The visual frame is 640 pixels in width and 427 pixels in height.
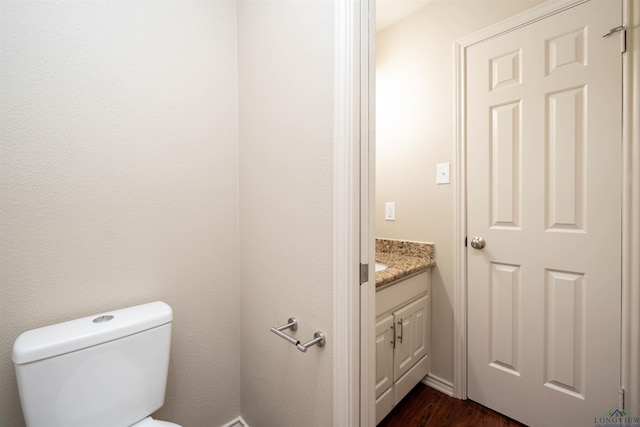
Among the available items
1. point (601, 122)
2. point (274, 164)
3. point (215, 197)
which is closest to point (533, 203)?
point (601, 122)

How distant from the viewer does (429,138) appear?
1.75m

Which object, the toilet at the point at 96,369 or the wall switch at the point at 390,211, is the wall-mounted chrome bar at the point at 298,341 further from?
the wall switch at the point at 390,211

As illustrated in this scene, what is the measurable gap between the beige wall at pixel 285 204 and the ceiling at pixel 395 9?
3.38ft

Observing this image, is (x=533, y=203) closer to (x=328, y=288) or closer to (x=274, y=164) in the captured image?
(x=328, y=288)

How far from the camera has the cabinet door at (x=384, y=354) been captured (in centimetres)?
131

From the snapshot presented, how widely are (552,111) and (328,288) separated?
145 cm

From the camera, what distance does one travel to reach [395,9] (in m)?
1.79

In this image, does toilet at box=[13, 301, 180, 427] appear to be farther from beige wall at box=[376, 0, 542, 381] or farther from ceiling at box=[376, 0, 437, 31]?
ceiling at box=[376, 0, 437, 31]

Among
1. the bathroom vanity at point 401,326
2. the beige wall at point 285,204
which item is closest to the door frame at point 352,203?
the beige wall at point 285,204

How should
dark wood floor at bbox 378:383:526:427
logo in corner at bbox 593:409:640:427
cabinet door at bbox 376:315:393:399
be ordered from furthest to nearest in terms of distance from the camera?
dark wood floor at bbox 378:383:526:427, cabinet door at bbox 376:315:393:399, logo in corner at bbox 593:409:640:427

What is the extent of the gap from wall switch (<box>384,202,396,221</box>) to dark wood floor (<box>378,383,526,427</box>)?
117 centimetres

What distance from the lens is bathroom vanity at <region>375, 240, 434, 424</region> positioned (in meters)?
1.33

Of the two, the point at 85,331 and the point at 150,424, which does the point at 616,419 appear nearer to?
the point at 150,424

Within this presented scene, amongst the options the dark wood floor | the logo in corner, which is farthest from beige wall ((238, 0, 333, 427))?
the logo in corner
